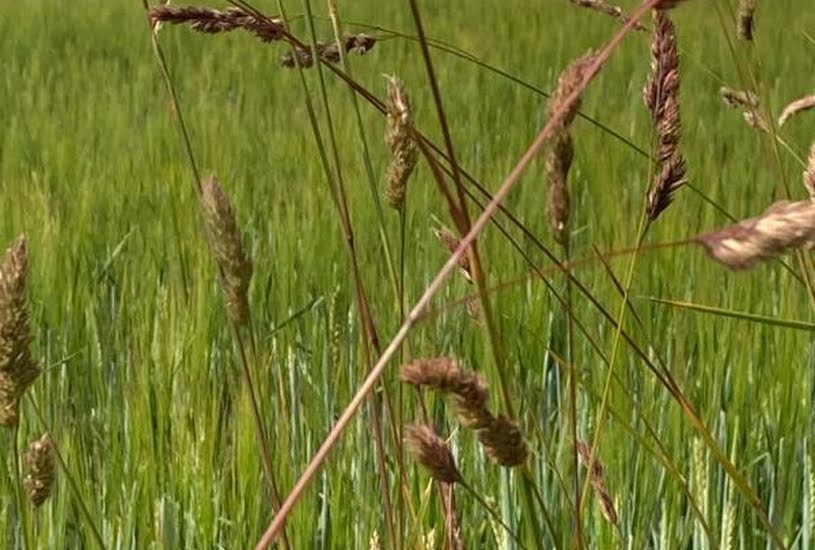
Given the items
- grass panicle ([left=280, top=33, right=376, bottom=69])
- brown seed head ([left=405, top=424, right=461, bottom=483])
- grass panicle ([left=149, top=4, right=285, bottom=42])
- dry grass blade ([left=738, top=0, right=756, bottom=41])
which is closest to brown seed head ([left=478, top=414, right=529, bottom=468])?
brown seed head ([left=405, top=424, right=461, bottom=483])

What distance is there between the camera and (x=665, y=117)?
0.70m

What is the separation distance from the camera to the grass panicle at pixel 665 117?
701 mm

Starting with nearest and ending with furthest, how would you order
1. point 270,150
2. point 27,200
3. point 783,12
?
1. point 27,200
2. point 270,150
3. point 783,12

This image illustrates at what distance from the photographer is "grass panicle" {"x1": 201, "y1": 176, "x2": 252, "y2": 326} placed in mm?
628

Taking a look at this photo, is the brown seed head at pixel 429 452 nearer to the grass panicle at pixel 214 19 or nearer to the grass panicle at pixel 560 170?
the grass panicle at pixel 560 170

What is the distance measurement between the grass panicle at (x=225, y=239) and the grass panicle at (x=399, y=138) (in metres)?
0.10

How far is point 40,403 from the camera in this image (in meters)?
1.46

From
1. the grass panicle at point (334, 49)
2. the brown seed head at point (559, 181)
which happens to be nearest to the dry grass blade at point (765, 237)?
the brown seed head at point (559, 181)

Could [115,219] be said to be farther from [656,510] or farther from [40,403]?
[656,510]

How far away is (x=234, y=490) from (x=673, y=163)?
599 mm

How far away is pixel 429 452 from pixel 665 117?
0.75ft

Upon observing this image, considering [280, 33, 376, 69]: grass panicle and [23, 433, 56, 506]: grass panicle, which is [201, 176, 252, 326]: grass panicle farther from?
[280, 33, 376, 69]: grass panicle

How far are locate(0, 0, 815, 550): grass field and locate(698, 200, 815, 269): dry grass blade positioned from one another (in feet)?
0.43

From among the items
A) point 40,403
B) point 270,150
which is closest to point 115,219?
point 270,150
